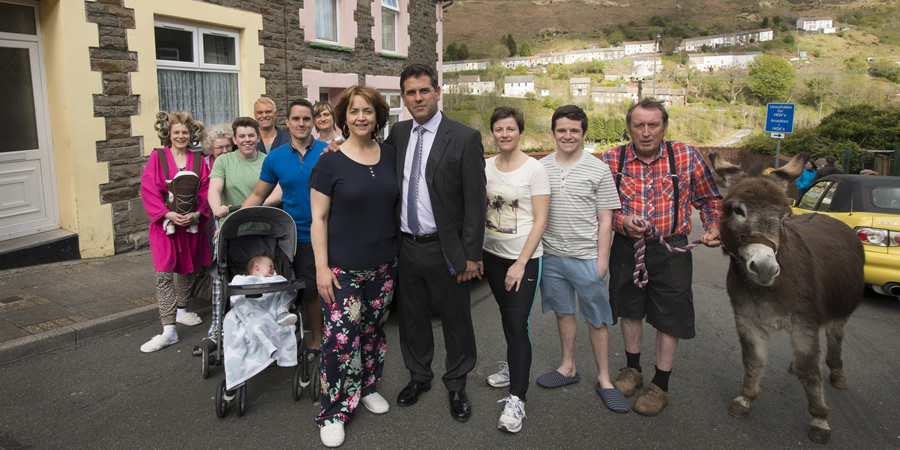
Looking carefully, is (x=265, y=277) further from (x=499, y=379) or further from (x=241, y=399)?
(x=499, y=379)

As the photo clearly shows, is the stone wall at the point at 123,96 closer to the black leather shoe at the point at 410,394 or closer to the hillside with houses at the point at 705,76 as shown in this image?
the black leather shoe at the point at 410,394

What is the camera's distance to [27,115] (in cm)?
725

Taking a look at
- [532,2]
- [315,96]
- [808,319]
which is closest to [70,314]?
[808,319]

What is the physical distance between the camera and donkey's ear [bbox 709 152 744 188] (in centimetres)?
358

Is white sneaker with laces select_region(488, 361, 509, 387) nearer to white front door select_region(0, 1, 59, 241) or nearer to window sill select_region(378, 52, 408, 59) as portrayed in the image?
white front door select_region(0, 1, 59, 241)

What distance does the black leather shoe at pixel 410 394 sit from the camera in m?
3.76

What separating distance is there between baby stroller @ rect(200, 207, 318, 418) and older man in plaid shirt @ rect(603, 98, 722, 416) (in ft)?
7.83

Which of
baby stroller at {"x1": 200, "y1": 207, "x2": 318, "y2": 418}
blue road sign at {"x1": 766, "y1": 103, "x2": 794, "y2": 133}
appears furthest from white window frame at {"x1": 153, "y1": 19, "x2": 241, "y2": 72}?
blue road sign at {"x1": 766, "y1": 103, "x2": 794, "y2": 133}

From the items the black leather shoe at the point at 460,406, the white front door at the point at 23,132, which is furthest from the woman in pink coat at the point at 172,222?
the white front door at the point at 23,132

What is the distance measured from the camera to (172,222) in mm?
4691

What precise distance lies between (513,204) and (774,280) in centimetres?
171

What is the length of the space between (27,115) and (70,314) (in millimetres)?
3725

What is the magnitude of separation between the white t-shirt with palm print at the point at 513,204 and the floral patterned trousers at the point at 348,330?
741 millimetres

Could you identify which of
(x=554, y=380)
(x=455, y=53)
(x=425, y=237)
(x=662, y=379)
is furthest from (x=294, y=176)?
(x=455, y=53)
